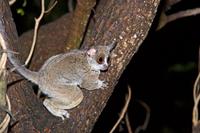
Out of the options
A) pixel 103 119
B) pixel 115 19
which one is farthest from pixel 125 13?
pixel 103 119

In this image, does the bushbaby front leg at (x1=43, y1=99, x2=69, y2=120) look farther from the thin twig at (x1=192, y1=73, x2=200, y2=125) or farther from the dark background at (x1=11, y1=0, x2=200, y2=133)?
the dark background at (x1=11, y1=0, x2=200, y2=133)

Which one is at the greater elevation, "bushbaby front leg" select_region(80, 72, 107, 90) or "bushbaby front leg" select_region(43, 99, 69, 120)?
"bushbaby front leg" select_region(80, 72, 107, 90)

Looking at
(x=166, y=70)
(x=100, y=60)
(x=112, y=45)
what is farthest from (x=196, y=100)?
(x=166, y=70)

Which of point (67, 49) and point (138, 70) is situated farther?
point (138, 70)

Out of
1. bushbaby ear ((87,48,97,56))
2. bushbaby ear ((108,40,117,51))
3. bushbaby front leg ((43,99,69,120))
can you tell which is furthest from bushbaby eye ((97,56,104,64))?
bushbaby front leg ((43,99,69,120))

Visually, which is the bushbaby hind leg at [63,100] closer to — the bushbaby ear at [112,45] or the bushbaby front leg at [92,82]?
the bushbaby front leg at [92,82]

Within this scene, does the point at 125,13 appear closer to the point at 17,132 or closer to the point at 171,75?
the point at 17,132
